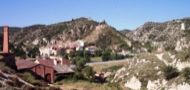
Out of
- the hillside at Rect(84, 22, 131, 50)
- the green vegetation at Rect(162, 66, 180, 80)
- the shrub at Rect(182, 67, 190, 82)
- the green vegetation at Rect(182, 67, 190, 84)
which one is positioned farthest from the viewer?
the hillside at Rect(84, 22, 131, 50)

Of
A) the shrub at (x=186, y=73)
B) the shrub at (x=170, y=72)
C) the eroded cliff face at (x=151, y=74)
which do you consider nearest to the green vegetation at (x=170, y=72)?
the shrub at (x=170, y=72)

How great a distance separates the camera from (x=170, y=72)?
163ft

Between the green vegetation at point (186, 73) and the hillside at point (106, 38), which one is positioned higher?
the hillside at point (106, 38)

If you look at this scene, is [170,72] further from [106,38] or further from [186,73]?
[106,38]

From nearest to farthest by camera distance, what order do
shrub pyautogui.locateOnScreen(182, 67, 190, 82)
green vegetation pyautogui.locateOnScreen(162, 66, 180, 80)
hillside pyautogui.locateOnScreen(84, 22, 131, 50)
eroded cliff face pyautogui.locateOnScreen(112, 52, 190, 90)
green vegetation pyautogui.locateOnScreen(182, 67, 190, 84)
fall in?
green vegetation pyautogui.locateOnScreen(182, 67, 190, 84), shrub pyautogui.locateOnScreen(182, 67, 190, 82), eroded cliff face pyautogui.locateOnScreen(112, 52, 190, 90), green vegetation pyautogui.locateOnScreen(162, 66, 180, 80), hillside pyautogui.locateOnScreen(84, 22, 131, 50)

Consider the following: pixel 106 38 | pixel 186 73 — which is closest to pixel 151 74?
pixel 186 73

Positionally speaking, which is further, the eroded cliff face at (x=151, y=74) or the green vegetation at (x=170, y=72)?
the green vegetation at (x=170, y=72)

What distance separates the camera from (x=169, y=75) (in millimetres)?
49594

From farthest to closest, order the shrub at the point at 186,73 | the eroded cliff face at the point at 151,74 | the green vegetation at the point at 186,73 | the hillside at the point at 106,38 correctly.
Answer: the hillside at the point at 106,38, the eroded cliff face at the point at 151,74, the shrub at the point at 186,73, the green vegetation at the point at 186,73

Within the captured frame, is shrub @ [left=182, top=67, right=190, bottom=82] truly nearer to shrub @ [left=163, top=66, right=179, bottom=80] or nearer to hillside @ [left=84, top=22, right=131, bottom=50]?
shrub @ [left=163, top=66, right=179, bottom=80]

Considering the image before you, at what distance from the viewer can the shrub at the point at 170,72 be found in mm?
49472

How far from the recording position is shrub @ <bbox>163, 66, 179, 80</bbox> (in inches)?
1948

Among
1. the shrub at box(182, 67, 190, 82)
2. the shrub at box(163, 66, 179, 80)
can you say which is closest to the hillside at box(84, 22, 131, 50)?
the shrub at box(163, 66, 179, 80)

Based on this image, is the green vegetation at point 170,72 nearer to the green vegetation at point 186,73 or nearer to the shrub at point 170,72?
the shrub at point 170,72
